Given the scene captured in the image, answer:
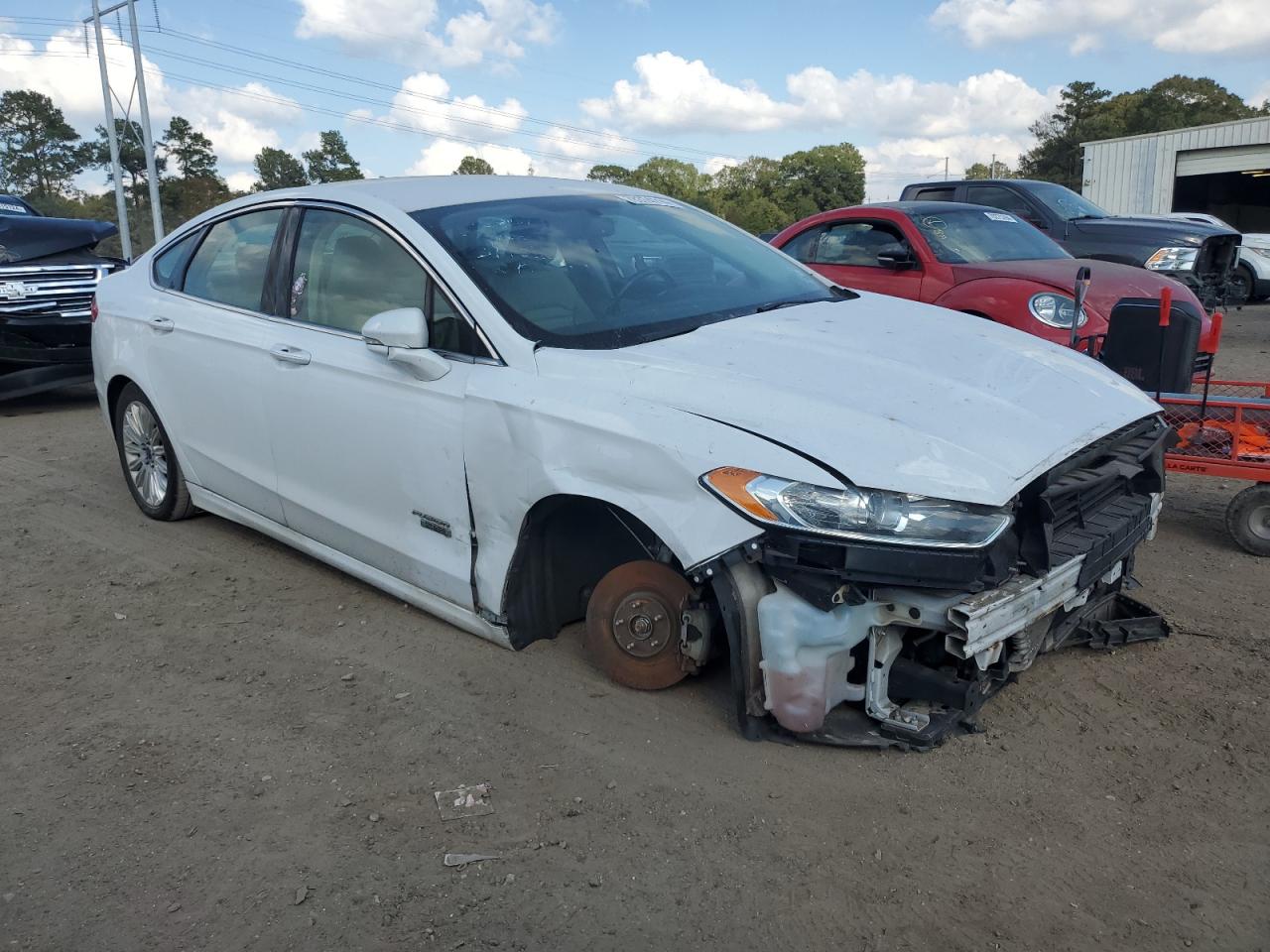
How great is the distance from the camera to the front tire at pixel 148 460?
509cm

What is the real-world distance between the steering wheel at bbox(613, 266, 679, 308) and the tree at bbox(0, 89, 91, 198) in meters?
45.7

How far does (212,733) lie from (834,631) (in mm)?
1994

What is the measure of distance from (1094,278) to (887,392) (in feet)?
14.9

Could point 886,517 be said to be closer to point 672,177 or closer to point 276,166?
Result: point 276,166

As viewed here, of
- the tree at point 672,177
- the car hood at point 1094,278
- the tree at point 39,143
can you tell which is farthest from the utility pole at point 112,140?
the tree at point 672,177

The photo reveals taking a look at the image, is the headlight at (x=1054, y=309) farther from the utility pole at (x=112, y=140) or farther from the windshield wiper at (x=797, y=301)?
the utility pole at (x=112, y=140)

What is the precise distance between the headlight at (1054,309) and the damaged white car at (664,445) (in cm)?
253

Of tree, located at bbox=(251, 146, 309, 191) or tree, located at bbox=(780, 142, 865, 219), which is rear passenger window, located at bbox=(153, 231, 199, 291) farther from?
tree, located at bbox=(780, 142, 865, 219)

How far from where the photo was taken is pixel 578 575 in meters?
3.53

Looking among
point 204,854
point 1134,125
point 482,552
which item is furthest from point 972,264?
point 1134,125

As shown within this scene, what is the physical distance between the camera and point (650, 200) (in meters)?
4.37

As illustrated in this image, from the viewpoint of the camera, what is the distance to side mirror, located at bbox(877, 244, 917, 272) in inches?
282

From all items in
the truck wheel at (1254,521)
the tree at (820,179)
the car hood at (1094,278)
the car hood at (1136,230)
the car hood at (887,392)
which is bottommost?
the truck wheel at (1254,521)

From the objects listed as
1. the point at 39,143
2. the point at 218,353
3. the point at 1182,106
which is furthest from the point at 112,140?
the point at 1182,106
